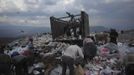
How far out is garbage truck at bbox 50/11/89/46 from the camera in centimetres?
1666

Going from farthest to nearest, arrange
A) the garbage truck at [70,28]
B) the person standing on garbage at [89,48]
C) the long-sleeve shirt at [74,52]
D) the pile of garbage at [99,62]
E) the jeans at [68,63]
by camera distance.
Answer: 1. the garbage truck at [70,28]
2. the person standing on garbage at [89,48]
3. the pile of garbage at [99,62]
4. the jeans at [68,63]
5. the long-sleeve shirt at [74,52]

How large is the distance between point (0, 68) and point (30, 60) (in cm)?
130

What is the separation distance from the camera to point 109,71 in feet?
36.7

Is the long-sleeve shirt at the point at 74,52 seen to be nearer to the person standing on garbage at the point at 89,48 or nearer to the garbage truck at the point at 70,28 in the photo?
the person standing on garbage at the point at 89,48

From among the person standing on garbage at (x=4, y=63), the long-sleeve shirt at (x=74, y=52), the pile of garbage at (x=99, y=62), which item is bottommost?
the pile of garbage at (x=99, y=62)

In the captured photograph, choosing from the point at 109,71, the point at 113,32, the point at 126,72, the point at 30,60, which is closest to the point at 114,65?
the point at 109,71

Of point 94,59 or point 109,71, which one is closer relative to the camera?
point 109,71

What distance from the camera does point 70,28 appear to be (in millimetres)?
17938

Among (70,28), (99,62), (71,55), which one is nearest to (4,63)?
(71,55)

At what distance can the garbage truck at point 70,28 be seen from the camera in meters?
16.7

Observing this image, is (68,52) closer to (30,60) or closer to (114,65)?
(30,60)

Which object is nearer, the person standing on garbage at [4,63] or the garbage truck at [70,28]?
the person standing on garbage at [4,63]

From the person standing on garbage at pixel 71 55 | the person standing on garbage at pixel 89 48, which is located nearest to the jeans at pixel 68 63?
the person standing on garbage at pixel 71 55

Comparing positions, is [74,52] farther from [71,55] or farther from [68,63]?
[68,63]
